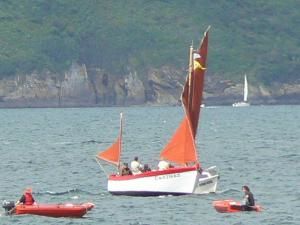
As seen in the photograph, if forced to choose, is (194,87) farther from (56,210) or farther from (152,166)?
(152,166)

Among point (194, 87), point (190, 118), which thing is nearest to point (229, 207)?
point (190, 118)

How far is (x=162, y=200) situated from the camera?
83.4 metres

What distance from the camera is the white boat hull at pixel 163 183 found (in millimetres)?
83688

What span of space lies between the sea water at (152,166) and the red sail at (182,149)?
7.18 feet

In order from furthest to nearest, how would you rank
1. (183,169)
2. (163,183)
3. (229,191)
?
(229,191)
(163,183)
(183,169)

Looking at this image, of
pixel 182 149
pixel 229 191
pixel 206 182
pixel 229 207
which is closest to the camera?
pixel 229 207

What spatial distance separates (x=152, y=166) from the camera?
4311 inches

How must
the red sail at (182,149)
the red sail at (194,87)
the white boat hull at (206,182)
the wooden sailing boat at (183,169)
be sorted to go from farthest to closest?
the red sail at (194,87)
the red sail at (182,149)
the white boat hull at (206,182)
the wooden sailing boat at (183,169)

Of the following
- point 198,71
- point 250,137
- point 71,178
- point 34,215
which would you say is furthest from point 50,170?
point 250,137

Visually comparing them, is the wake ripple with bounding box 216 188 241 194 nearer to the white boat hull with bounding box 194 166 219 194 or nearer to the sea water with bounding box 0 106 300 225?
the sea water with bounding box 0 106 300 225

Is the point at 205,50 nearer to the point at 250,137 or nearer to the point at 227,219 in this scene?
the point at 227,219

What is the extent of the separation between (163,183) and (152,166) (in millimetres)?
25506

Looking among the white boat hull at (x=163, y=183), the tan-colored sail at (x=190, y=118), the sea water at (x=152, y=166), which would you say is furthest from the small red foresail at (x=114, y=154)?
the tan-colored sail at (x=190, y=118)

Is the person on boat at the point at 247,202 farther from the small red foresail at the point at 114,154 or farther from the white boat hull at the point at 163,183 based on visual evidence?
the small red foresail at the point at 114,154
